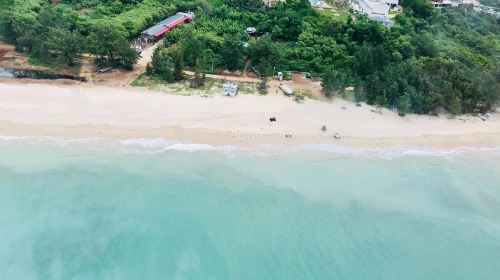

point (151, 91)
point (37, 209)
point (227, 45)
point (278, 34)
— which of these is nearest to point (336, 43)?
point (278, 34)

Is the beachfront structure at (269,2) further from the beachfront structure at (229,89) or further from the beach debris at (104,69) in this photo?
the beach debris at (104,69)

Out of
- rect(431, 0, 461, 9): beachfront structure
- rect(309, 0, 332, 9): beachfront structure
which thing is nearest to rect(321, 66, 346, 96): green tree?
rect(309, 0, 332, 9): beachfront structure

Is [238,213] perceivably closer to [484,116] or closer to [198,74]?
[198,74]

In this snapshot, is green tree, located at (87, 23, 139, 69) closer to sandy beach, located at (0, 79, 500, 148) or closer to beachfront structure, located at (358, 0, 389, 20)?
sandy beach, located at (0, 79, 500, 148)

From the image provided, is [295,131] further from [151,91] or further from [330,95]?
[151,91]

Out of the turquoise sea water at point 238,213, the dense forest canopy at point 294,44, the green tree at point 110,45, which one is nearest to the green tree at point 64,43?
the dense forest canopy at point 294,44

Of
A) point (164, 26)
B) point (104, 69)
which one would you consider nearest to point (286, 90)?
point (164, 26)
